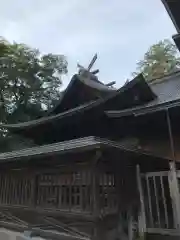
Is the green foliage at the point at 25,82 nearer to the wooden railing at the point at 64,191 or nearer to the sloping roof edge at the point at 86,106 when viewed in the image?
the sloping roof edge at the point at 86,106

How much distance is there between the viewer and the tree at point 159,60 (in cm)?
2659

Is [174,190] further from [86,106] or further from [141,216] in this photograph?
[86,106]

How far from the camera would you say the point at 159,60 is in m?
28.3

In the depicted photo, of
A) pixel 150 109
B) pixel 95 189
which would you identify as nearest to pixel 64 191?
pixel 95 189

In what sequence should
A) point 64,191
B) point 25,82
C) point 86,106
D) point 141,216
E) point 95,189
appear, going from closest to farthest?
point 95,189 → point 64,191 → point 141,216 → point 86,106 → point 25,82

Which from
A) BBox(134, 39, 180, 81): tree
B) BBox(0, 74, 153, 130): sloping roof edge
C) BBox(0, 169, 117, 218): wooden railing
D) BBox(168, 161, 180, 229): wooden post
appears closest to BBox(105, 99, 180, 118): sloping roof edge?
BBox(168, 161, 180, 229): wooden post

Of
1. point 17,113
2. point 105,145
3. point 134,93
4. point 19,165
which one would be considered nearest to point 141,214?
point 105,145

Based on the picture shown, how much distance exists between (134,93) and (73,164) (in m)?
4.67

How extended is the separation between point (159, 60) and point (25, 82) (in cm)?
1443

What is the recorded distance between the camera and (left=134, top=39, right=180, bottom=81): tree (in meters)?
26.6

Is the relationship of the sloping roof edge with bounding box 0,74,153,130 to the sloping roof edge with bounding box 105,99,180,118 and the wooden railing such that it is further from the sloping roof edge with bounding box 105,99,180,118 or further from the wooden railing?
the wooden railing

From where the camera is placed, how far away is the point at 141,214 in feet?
18.4

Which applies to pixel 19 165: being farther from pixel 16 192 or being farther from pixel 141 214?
pixel 141 214

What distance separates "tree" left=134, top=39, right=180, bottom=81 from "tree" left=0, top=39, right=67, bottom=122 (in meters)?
9.65
